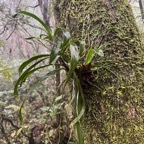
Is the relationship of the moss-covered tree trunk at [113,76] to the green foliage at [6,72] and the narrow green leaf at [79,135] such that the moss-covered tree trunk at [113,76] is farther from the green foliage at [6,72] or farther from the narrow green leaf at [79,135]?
the green foliage at [6,72]

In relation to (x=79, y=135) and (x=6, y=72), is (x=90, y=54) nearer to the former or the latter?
(x=79, y=135)

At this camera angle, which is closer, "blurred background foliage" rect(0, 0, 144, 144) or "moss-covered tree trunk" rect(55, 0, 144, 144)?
"moss-covered tree trunk" rect(55, 0, 144, 144)

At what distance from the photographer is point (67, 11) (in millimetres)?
966

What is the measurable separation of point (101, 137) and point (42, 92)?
114 inches

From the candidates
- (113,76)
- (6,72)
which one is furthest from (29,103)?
(113,76)

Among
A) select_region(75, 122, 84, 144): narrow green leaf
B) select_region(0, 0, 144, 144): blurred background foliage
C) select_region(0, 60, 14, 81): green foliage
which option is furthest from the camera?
select_region(0, 0, 144, 144): blurred background foliage

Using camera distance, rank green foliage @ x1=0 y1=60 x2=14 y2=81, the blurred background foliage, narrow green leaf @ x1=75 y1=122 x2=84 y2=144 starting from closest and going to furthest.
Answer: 1. narrow green leaf @ x1=75 y1=122 x2=84 y2=144
2. green foliage @ x1=0 y1=60 x2=14 y2=81
3. the blurred background foliage

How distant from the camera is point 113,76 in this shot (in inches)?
28.8

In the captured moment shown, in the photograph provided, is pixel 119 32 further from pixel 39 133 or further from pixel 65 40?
pixel 39 133

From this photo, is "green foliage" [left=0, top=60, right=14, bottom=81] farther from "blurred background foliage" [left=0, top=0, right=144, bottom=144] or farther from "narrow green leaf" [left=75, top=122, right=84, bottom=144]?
"narrow green leaf" [left=75, top=122, right=84, bottom=144]

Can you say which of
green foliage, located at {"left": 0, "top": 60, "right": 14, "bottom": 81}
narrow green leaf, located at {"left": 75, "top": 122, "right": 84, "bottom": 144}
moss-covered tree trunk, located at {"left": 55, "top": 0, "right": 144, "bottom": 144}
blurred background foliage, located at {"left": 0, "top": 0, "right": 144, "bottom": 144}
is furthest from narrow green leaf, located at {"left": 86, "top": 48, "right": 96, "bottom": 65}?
green foliage, located at {"left": 0, "top": 60, "right": 14, "bottom": 81}

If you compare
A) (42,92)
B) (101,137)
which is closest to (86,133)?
(101,137)

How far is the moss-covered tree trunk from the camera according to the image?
673 mm

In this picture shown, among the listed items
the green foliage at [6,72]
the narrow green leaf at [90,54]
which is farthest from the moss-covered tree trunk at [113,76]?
the green foliage at [6,72]
